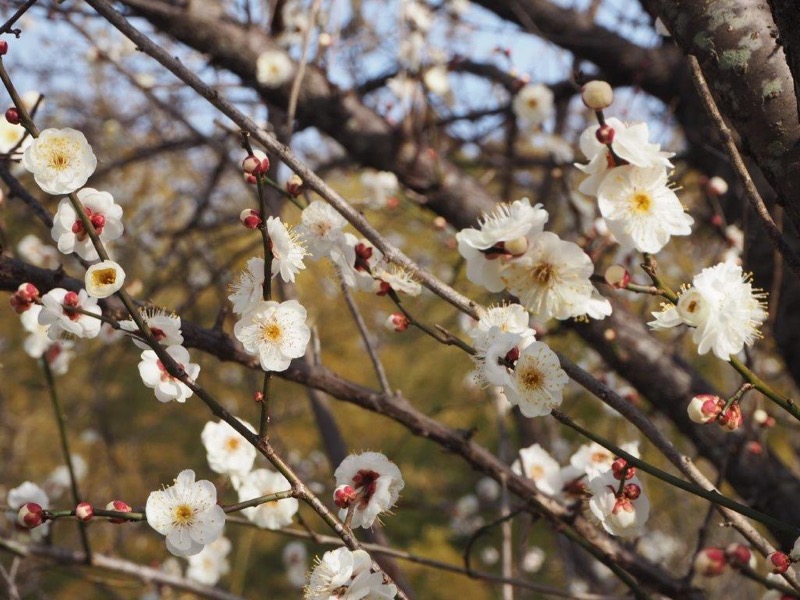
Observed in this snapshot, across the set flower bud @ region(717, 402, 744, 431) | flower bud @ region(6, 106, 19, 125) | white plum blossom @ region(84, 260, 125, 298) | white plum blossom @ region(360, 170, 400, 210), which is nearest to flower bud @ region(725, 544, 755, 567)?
flower bud @ region(717, 402, 744, 431)

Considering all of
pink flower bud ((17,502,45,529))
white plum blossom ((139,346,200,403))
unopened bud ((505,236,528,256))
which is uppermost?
unopened bud ((505,236,528,256))

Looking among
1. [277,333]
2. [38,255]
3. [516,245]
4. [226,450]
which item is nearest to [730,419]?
[516,245]

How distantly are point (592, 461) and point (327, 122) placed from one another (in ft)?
5.35

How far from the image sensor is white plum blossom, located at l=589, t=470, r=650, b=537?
136cm

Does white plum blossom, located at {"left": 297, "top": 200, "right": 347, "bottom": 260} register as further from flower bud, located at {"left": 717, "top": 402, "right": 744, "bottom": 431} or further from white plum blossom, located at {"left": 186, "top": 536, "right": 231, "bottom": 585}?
white plum blossom, located at {"left": 186, "top": 536, "right": 231, "bottom": 585}

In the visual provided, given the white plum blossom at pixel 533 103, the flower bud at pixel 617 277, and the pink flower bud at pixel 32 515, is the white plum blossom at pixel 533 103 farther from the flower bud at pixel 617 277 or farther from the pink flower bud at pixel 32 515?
the pink flower bud at pixel 32 515

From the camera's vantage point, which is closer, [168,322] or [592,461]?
[168,322]

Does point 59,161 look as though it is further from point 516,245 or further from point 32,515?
point 516,245

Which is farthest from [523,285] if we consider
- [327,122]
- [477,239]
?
[327,122]

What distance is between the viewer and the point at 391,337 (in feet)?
19.2

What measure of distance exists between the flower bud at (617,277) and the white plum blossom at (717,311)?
70mm

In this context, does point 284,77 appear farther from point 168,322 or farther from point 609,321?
point 168,322

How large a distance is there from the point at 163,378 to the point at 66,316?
0.18 meters

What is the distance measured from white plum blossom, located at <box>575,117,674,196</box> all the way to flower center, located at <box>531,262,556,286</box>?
0.12 meters
